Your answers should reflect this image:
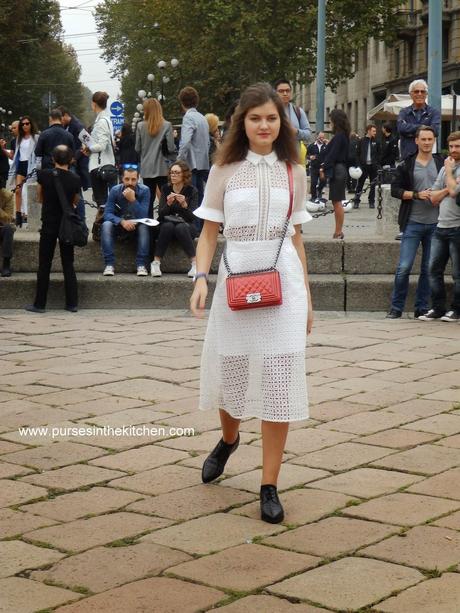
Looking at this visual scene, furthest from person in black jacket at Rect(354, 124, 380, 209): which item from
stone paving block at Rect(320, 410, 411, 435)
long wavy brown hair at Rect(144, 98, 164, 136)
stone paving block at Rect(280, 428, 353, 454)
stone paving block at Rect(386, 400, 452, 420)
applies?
stone paving block at Rect(280, 428, 353, 454)

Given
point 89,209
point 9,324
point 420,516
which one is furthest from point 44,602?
point 89,209

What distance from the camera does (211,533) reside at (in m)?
4.89

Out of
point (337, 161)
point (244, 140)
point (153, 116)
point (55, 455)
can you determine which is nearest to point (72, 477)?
point (55, 455)

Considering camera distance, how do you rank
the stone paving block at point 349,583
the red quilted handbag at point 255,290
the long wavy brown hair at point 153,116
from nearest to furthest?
the stone paving block at point 349,583 → the red quilted handbag at point 255,290 → the long wavy brown hair at point 153,116

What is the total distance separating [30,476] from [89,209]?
1754 centimetres

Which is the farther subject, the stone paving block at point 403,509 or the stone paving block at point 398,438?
the stone paving block at point 398,438

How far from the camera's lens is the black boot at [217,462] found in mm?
5676

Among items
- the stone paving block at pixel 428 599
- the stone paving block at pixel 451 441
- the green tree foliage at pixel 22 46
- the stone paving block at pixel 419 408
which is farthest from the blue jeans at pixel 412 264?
the green tree foliage at pixel 22 46

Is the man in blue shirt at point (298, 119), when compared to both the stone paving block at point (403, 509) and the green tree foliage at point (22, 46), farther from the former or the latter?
the green tree foliage at point (22, 46)

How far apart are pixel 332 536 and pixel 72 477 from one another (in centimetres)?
151

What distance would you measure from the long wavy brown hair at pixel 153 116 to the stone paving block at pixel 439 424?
27.2ft

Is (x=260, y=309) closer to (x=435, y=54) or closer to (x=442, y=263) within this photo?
(x=442, y=263)

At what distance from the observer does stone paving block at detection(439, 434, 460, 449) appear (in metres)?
6.43

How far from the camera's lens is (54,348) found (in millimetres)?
9984
